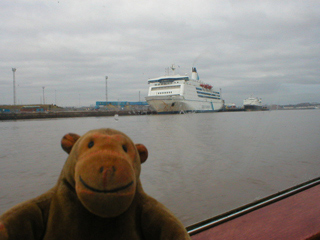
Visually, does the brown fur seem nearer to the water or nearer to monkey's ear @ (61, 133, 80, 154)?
monkey's ear @ (61, 133, 80, 154)

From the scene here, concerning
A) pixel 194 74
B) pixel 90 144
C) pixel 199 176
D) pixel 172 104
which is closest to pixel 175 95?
pixel 172 104

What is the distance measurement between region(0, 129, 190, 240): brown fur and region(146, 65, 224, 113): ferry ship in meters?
34.0

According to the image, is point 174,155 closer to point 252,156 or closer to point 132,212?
point 252,156

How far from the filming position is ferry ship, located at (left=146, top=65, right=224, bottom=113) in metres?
35.5

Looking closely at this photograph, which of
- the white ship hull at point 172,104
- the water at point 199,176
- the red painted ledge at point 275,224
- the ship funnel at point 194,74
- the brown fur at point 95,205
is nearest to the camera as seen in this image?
the brown fur at point 95,205

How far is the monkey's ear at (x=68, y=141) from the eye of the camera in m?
0.88

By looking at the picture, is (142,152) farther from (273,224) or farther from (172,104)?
(172,104)

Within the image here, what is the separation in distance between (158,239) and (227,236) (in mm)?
557

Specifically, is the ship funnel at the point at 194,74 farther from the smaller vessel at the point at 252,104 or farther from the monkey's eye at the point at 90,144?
the monkey's eye at the point at 90,144

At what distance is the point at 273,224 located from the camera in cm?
138

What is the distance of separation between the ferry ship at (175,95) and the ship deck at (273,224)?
33297 mm

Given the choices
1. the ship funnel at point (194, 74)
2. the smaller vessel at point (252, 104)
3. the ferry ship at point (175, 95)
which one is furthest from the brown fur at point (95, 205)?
the smaller vessel at point (252, 104)

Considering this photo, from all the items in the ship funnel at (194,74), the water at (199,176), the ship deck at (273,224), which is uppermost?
the ship funnel at (194,74)

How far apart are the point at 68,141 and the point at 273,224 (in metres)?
1.13
